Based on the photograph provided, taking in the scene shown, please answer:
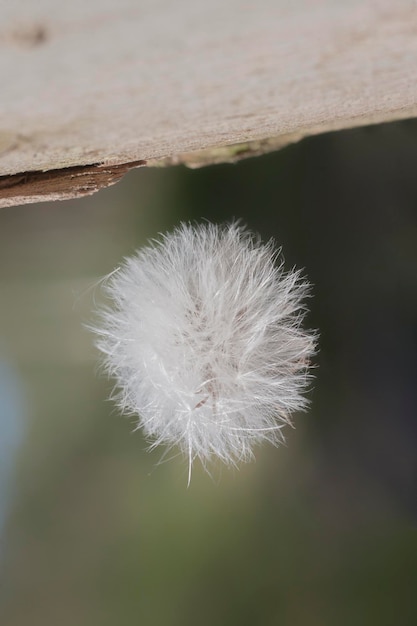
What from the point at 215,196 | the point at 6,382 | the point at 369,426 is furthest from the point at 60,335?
the point at 369,426

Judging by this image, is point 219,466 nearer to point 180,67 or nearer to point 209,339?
point 209,339

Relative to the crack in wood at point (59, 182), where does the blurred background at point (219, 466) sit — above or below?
below

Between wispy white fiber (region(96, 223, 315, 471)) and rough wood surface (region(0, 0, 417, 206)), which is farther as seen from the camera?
wispy white fiber (region(96, 223, 315, 471))

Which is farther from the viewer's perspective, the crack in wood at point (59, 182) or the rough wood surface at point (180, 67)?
the crack in wood at point (59, 182)

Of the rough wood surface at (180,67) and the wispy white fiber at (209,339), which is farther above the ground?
the rough wood surface at (180,67)

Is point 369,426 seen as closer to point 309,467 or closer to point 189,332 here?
point 309,467

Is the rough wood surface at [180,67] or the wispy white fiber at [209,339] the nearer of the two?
the rough wood surface at [180,67]
